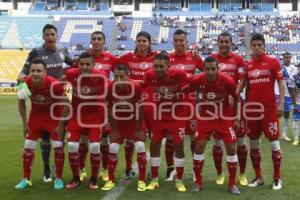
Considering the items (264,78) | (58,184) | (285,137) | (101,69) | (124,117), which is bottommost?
(285,137)

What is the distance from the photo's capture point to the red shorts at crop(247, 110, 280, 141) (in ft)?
21.6

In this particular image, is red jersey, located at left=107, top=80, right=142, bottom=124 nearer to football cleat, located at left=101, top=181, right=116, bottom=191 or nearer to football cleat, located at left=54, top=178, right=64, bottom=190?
football cleat, located at left=101, top=181, right=116, bottom=191

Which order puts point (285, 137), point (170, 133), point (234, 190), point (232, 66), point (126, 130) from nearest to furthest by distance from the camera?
point (234, 190)
point (170, 133)
point (126, 130)
point (232, 66)
point (285, 137)

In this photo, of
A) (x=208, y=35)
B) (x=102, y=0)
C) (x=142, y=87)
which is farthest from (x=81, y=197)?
(x=102, y=0)

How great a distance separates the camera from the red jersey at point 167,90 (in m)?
6.58

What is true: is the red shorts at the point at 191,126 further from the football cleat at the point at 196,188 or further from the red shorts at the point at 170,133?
the football cleat at the point at 196,188

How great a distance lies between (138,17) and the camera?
47656mm

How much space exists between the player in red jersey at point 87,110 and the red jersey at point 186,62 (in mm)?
1243

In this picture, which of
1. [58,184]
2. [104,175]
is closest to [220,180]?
[104,175]

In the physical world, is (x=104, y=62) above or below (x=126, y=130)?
above

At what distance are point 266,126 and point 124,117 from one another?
1.99m

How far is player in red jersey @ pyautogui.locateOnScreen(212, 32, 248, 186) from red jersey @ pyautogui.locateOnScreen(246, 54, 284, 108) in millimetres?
224

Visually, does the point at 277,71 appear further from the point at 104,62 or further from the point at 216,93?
the point at 104,62

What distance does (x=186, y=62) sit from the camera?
24.1 ft
